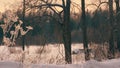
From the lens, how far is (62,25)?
2064 cm

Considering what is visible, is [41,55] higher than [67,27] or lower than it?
lower

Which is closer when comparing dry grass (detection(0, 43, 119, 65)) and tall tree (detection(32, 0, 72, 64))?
dry grass (detection(0, 43, 119, 65))

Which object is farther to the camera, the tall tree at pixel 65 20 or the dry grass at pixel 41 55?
the tall tree at pixel 65 20

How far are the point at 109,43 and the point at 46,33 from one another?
170 inches

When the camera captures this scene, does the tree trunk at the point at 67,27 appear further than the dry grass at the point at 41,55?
Yes

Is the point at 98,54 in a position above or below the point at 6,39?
below

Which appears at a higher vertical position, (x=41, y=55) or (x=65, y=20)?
(x=65, y=20)

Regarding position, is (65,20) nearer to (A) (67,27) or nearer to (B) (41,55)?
(A) (67,27)

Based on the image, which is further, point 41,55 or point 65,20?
point 65,20

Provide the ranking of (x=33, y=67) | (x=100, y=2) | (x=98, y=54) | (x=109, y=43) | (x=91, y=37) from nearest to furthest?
(x=33, y=67) < (x=98, y=54) < (x=109, y=43) < (x=91, y=37) < (x=100, y=2)

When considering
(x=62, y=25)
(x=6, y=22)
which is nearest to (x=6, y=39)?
(x=6, y=22)

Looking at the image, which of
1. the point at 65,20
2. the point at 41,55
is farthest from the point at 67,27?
the point at 41,55

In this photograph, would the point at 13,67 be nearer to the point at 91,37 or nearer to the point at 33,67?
the point at 33,67

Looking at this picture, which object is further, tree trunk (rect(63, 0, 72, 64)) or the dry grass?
tree trunk (rect(63, 0, 72, 64))
